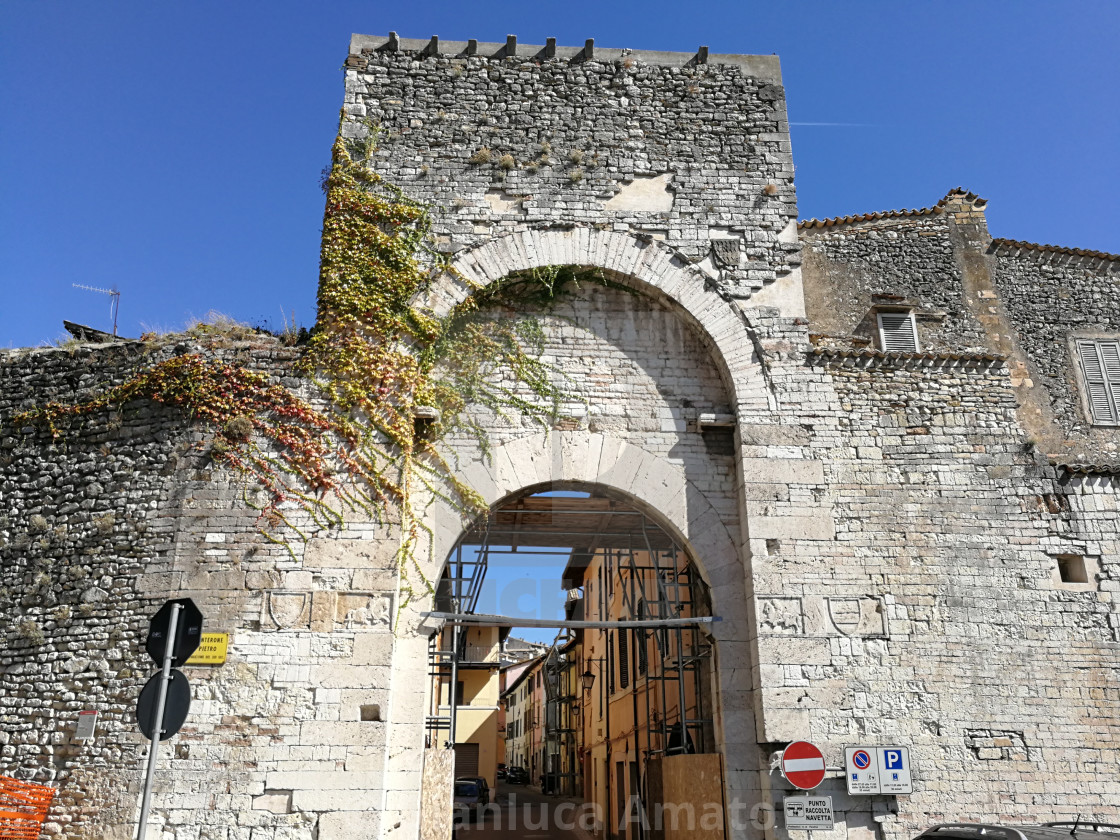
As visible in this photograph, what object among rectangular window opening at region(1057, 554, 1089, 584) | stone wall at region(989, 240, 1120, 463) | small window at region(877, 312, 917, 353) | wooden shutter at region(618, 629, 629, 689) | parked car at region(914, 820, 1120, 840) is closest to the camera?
parked car at region(914, 820, 1120, 840)

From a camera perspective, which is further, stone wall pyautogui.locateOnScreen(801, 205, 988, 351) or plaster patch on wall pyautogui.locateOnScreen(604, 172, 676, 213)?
stone wall pyautogui.locateOnScreen(801, 205, 988, 351)

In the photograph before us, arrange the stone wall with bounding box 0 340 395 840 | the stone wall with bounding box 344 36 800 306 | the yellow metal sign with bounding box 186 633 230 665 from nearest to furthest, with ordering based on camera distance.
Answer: the stone wall with bounding box 0 340 395 840
the yellow metal sign with bounding box 186 633 230 665
the stone wall with bounding box 344 36 800 306

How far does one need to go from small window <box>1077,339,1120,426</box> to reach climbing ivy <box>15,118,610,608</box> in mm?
8246

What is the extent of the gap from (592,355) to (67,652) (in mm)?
6273

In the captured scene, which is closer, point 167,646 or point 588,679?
point 167,646

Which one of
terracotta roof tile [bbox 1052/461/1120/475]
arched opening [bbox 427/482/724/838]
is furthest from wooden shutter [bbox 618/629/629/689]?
terracotta roof tile [bbox 1052/461/1120/475]

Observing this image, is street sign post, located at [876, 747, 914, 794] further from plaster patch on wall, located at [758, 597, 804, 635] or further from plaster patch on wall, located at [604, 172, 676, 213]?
plaster patch on wall, located at [604, 172, 676, 213]

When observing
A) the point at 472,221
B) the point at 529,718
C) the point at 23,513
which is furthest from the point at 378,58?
the point at 529,718

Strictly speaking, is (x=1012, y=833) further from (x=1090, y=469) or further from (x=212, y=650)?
(x=212, y=650)

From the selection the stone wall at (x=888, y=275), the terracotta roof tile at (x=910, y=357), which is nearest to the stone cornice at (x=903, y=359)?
the terracotta roof tile at (x=910, y=357)

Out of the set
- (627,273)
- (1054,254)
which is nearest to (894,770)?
(627,273)

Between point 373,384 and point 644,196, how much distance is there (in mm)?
4002

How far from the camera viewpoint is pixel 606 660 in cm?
2106

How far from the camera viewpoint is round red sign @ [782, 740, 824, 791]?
25.5ft
